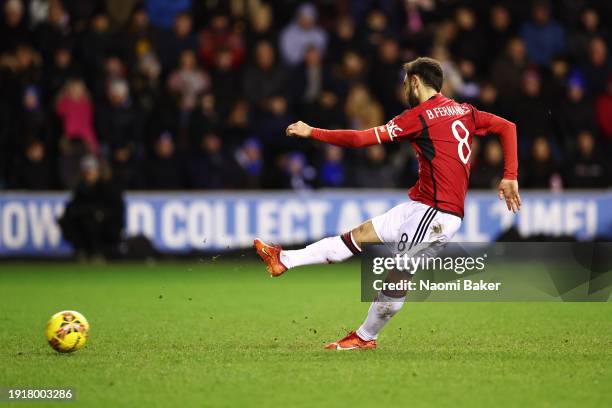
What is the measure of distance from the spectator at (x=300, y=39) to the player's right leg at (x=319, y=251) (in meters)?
11.2

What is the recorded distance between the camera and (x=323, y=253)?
9164 millimetres

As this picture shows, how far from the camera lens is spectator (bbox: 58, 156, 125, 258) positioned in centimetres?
1797

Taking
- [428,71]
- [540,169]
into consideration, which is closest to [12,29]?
[540,169]

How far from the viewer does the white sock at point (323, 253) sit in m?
9.10

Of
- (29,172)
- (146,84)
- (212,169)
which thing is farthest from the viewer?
(146,84)

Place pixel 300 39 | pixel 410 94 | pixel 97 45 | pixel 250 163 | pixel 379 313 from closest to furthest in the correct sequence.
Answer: pixel 379 313, pixel 410 94, pixel 250 163, pixel 97 45, pixel 300 39

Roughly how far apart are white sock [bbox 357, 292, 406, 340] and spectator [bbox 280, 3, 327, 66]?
11.3 m

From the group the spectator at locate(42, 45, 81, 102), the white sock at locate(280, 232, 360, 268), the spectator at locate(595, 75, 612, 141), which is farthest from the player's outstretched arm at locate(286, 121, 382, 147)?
the spectator at locate(595, 75, 612, 141)

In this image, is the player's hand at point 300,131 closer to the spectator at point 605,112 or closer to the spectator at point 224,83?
the spectator at point 224,83

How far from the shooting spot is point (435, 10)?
2080cm

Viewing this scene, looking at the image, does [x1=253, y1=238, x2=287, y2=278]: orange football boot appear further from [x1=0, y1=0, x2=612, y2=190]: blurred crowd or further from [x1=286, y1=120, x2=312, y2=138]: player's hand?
[x1=0, y1=0, x2=612, y2=190]: blurred crowd

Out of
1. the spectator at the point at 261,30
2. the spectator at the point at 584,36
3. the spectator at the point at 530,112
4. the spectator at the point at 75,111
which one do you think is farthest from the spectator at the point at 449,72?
the spectator at the point at 75,111

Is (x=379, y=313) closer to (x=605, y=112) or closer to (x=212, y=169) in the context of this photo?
(x=212, y=169)

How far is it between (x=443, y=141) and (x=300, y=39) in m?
→ 11.4
